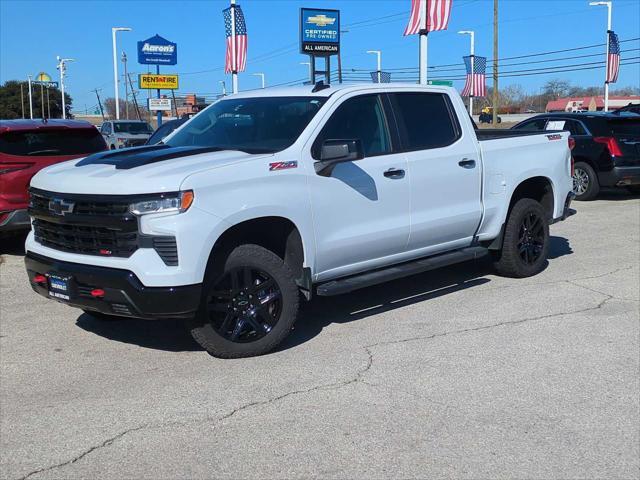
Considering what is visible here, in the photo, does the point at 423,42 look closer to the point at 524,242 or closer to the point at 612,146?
the point at 612,146

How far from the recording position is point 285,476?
11.8 feet

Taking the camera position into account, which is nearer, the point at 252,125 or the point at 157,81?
the point at 252,125

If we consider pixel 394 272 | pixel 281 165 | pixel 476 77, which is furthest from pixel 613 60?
pixel 281 165

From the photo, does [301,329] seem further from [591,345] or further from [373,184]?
[591,345]

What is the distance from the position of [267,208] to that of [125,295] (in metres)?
1.17

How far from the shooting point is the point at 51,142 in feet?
30.6

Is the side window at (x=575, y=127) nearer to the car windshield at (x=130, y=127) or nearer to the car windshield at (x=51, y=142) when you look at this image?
the car windshield at (x=51, y=142)

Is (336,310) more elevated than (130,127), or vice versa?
(130,127)

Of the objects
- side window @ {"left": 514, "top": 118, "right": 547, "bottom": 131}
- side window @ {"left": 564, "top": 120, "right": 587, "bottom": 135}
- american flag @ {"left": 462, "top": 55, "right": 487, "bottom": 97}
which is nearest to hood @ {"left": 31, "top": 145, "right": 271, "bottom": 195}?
side window @ {"left": 564, "top": 120, "right": 587, "bottom": 135}

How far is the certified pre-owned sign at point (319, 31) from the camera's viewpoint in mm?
24578

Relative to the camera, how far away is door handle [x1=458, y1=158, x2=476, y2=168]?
22.1ft

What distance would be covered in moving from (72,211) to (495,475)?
328 cm

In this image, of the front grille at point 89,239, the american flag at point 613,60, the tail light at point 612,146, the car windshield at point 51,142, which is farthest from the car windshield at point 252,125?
the american flag at point 613,60

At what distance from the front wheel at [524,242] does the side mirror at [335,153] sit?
2666 mm
